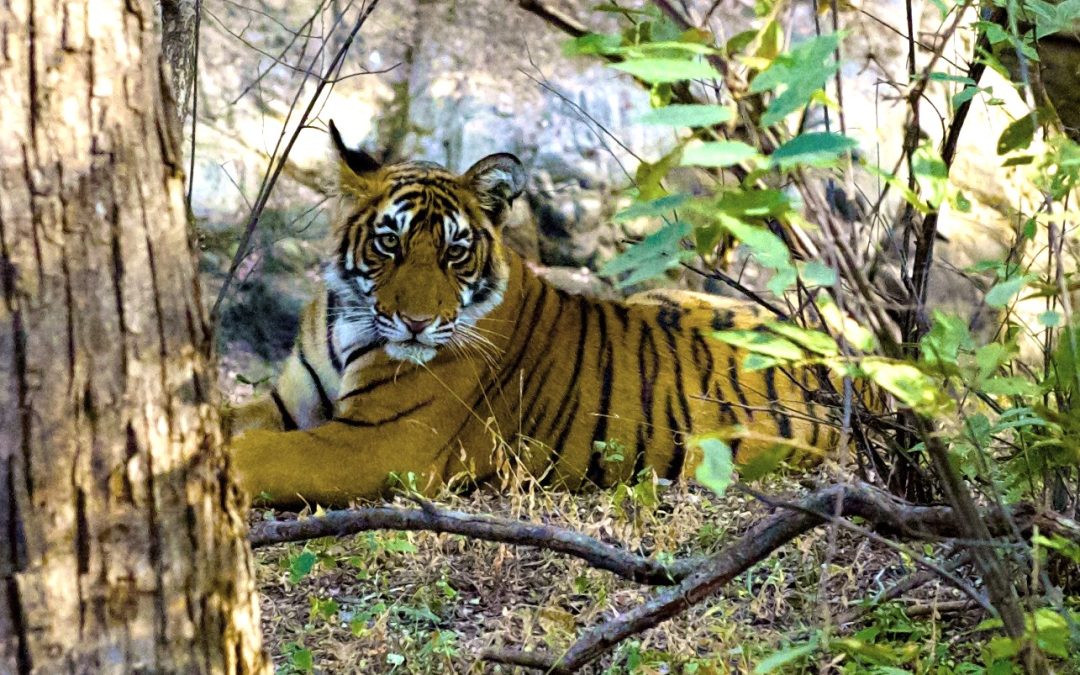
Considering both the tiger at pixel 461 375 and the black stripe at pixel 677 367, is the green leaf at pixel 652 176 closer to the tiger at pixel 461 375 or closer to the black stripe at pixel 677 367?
the tiger at pixel 461 375

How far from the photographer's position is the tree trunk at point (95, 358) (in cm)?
156

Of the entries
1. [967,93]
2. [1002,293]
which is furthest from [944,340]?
[967,93]

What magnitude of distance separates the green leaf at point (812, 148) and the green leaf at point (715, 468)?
380mm

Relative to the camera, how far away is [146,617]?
1.66 m

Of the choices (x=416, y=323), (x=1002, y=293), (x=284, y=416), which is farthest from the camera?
(x=284, y=416)

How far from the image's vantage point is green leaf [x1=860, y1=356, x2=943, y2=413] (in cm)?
160

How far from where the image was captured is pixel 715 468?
1508mm

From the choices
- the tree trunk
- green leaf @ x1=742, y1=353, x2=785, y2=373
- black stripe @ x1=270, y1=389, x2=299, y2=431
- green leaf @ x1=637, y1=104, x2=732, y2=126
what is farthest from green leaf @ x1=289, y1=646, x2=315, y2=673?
black stripe @ x1=270, y1=389, x2=299, y2=431

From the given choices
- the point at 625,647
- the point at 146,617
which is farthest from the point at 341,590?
the point at 146,617

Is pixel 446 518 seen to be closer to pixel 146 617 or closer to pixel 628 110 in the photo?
pixel 146 617

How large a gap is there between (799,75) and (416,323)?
9.24ft

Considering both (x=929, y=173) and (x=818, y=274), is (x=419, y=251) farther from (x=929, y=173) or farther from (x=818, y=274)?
(x=818, y=274)

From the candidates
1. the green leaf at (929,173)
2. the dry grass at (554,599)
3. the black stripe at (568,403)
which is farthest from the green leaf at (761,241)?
the black stripe at (568,403)

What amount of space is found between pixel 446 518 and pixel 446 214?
2047mm
